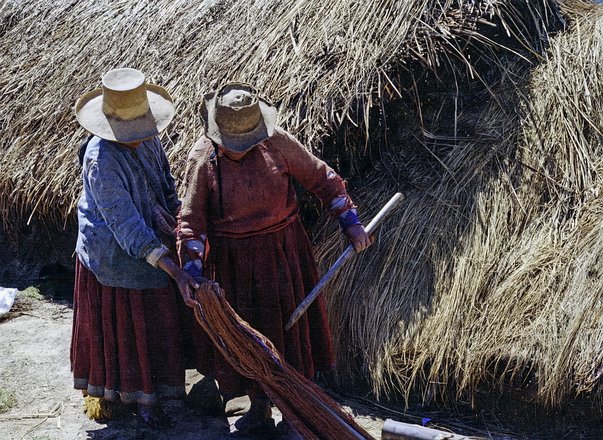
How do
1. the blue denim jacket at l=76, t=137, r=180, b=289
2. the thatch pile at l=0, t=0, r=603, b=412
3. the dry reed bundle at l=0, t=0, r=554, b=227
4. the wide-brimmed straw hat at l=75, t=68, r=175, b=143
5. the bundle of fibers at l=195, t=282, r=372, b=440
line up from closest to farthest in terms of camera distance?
1. the bundle of fibers at l=195, t=282, r=372, b=440
2. the blue denim jacket at l=76, t=137, r=180, b=289
3. the wide-brimmed straw hat at l=75, t=68, r=175, b=143
4. the thatch pile at l=0, t=0, r=603, b=412
5. the dry reed bundle at l=0, t=0, r=554, b=227

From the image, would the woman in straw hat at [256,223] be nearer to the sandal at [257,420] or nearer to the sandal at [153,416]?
the sandal at [257,420]

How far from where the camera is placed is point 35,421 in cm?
A: 420

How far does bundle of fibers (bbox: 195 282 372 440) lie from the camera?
347 cm

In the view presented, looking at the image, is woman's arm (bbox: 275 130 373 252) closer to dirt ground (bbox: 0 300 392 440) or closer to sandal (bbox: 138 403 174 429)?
dirt ground (bbox: 0 300 392 440)

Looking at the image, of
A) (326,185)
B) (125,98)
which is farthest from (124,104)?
(326,185)

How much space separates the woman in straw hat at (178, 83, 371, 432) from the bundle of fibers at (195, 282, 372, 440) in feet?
0.79

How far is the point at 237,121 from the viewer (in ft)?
11.5

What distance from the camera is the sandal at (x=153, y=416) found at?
4.01 m

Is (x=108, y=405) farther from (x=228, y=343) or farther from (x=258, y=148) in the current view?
(x=258, y=148)

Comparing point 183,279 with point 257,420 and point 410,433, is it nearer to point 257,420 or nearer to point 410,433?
point 257,420

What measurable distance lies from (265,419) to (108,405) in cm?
76

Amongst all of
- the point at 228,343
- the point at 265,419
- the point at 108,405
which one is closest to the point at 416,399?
the point at 265,419

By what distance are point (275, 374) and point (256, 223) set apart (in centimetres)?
62

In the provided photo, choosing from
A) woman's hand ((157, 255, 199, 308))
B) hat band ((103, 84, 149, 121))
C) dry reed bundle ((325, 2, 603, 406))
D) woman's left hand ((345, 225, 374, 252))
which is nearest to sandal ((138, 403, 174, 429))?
woman's hand ((157, 255, 199, 308))
